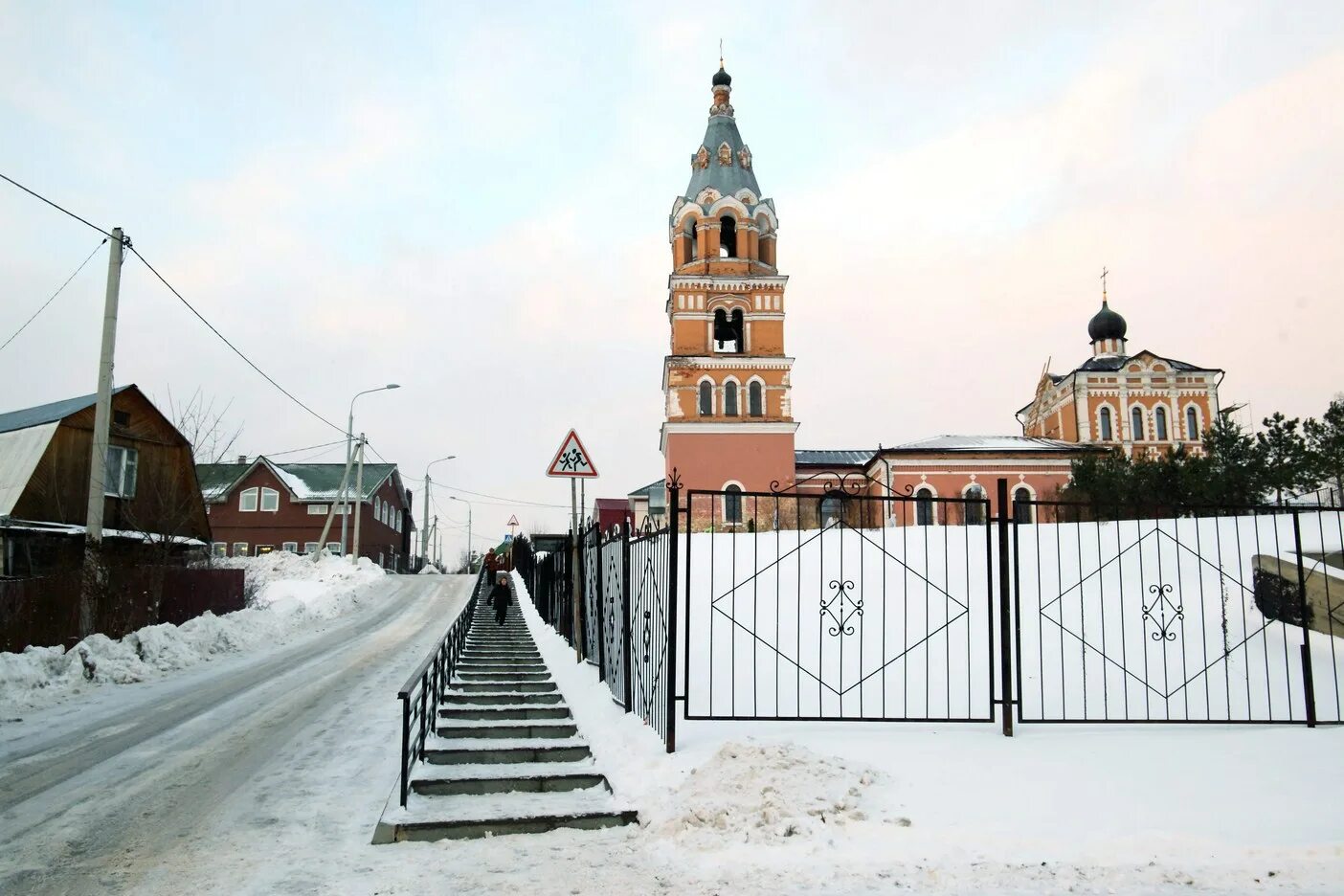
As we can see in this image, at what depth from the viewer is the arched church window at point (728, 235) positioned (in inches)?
1673

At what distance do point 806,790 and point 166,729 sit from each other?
7.08m

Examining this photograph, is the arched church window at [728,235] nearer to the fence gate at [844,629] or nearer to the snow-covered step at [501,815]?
the fence gate at [844,629]

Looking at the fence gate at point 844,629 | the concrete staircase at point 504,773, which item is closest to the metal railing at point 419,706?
the concrete staircase at point 504,773

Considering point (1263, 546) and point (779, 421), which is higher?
point (779, 421)

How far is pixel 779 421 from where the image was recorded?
133ft

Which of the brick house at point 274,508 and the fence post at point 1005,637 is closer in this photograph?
the fence post at point 1005,637

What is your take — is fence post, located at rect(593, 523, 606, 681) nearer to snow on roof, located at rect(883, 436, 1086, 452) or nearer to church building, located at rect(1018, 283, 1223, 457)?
snow on roof, located at rect(883, 436, 1086, 452)

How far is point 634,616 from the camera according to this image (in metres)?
8.19

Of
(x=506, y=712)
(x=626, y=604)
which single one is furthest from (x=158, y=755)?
(x=626, y=604)

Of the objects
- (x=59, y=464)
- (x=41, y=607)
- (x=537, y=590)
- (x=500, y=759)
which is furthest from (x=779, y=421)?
(x=500, y=759)

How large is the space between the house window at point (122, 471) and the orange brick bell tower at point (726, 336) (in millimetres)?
21115

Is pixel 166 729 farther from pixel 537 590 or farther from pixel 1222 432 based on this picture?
pixel 1222 432

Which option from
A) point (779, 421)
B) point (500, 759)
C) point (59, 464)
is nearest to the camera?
point (500, 759)

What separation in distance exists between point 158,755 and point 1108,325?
2212 inches
